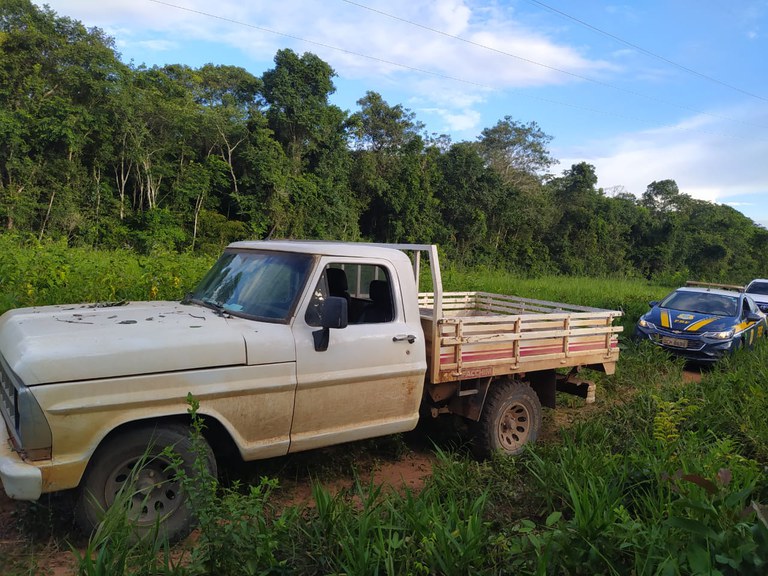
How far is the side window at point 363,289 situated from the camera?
4691 millimetres

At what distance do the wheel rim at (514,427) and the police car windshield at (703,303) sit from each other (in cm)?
729

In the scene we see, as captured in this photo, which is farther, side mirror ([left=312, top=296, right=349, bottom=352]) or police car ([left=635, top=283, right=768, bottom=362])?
police car ([left=635, top=283, right=768, bottom=362])

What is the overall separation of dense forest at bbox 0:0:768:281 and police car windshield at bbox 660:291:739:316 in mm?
13041

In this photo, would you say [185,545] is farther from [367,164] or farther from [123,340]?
[367,164]

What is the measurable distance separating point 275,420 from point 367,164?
95.2 ft

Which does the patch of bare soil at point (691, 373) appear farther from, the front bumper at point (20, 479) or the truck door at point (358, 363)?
the front bumper at point (20, 479)

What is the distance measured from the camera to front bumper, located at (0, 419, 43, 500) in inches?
116

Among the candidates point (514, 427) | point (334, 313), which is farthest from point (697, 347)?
point (334, 313)

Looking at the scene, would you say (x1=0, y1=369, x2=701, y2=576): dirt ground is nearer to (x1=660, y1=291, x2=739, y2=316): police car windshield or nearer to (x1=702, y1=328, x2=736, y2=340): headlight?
(x1=702, y1=328, x2=736, y2=340): headlight

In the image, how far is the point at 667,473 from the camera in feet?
11.4

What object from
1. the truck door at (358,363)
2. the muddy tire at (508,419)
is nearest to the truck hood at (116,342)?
the truck door at (358,363)

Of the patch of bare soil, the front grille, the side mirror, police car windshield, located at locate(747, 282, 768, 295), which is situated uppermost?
police car windshield, located at locate(747, 282, 768, 295)

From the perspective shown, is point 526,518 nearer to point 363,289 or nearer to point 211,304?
point 363,289

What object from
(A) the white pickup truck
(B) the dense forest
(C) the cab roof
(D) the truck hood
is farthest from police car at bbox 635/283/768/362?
(B) the dense forest
